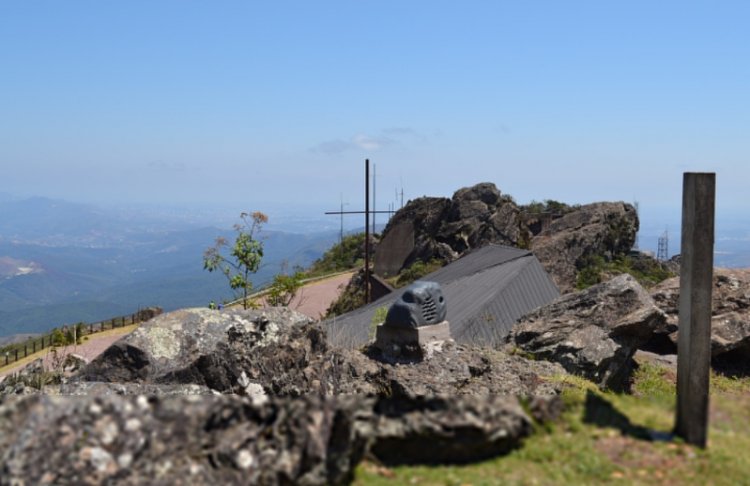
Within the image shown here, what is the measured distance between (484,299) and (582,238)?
15941 millimetres

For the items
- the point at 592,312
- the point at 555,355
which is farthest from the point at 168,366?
the point at 592,312

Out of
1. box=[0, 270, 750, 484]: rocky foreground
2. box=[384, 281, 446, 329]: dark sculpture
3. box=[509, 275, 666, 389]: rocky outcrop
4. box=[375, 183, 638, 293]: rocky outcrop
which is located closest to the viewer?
box=[0, 270, 750, 484]: rocky foreground

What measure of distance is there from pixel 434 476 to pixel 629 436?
1.77 metres

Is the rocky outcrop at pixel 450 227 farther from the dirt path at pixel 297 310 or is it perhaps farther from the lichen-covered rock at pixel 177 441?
the lichen-covered rock at pixel 177 441

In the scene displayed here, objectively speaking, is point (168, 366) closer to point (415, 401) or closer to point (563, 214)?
point (415, 401)

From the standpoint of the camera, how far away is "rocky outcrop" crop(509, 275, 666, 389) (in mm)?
13688

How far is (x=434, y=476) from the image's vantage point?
5164 millimetres

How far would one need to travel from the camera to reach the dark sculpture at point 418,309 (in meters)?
12.2

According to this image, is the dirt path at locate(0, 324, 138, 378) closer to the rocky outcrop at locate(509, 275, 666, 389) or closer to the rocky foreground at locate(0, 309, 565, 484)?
the rocky outcrop at locate(509, 275, 666, 389)

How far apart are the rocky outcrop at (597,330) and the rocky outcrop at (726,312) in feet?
3.05

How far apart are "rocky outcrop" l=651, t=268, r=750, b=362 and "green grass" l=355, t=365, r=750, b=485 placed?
8483 millimetres

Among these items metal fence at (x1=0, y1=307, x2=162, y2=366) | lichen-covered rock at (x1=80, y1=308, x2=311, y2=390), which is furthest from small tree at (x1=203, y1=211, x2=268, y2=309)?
metal fence at (x1=0, y1=307, x2=162, y2=366)

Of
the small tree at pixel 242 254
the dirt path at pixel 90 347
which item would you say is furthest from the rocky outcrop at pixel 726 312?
the dirt path at pixel 90 347

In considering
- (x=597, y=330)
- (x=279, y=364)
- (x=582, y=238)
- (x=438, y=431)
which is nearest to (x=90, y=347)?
(x=279, y=364)
